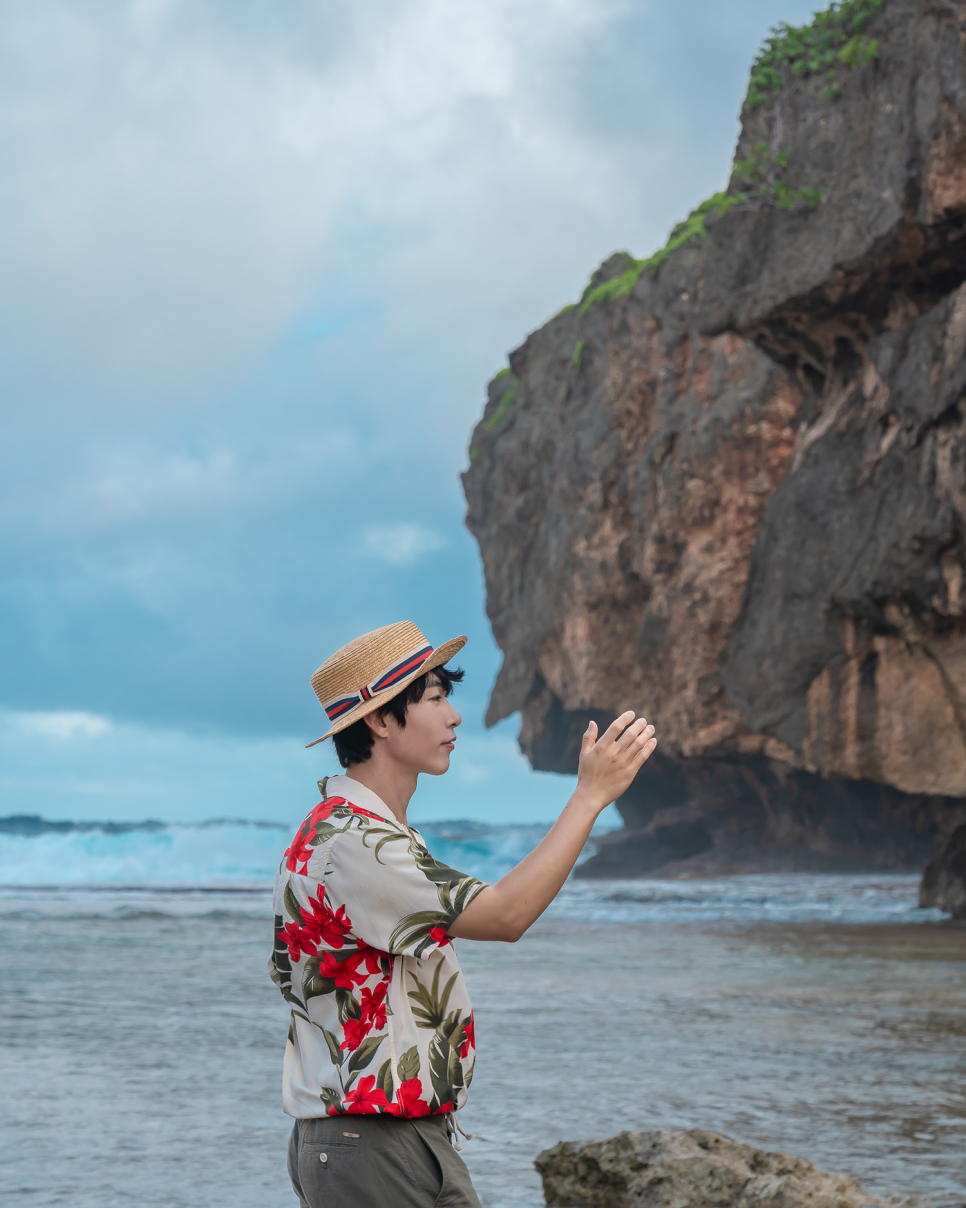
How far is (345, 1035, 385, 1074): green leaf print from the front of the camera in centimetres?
196

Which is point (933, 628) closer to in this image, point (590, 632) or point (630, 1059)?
point (630, 1059)

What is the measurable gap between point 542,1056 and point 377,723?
5.96 meters

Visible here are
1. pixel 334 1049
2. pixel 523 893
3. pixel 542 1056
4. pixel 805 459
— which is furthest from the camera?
pixel 805 459

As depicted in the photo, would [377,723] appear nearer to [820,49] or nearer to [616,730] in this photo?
[616,730]

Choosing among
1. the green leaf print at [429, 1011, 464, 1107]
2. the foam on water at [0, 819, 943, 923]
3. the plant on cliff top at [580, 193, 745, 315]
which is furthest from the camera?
the plant on cliff top at [580, 193, 745, 315]

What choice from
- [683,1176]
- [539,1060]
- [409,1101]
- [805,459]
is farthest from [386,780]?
[805,459]

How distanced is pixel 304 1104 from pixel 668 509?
3150cm

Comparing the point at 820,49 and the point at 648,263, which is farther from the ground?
the point at 648,263

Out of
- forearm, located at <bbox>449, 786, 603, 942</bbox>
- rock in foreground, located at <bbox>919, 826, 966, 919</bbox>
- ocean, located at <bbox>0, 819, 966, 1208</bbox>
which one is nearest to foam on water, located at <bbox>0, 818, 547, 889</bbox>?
rock in foreground, located at <bbox>919, 826, 966, 919</bbox>

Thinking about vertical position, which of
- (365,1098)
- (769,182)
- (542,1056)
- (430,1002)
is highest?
(769,182)

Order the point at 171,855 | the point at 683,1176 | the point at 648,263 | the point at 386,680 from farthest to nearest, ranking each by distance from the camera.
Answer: the point at 171,855
the point at 648,263
the point at 683,1176
the point at 386,680

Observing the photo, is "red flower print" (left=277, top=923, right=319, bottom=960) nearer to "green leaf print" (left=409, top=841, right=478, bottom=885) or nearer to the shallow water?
"green leaf print" (left=409, top=841, right=478, bottom=885)

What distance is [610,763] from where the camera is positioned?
2.00m

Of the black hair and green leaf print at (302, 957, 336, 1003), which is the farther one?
the black hair
